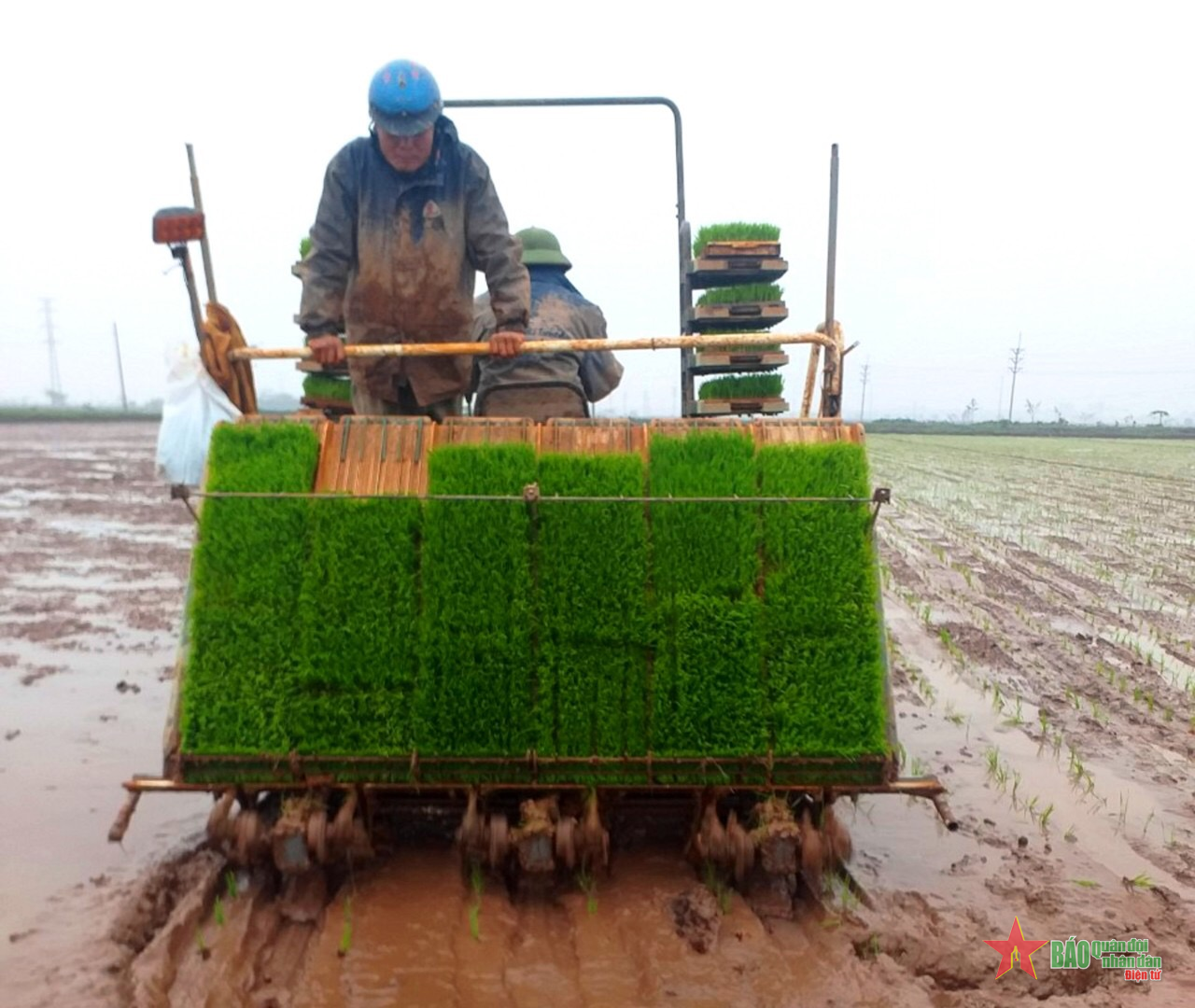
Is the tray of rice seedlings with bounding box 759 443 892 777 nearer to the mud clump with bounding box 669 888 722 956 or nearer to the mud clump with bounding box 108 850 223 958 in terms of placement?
the mud clump with bounding box 669 888 722 956

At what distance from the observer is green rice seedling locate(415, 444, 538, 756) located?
9.61 feet

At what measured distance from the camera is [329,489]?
309 centimetres

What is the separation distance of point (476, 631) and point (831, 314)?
223 centimetres

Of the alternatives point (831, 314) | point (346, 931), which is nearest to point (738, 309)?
point (831, 314)

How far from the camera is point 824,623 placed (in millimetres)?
2984

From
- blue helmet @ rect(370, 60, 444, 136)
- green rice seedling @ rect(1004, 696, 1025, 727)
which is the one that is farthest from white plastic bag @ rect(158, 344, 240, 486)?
green rice seedling @ rect(1004, 696, 1025, 727)

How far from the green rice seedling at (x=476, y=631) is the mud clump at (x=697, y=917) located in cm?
77

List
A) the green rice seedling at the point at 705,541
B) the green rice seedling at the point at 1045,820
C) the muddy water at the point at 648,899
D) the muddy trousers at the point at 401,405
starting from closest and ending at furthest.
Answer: the muddy water at the point at 648,899
the green rice seedling at the point at 705,541
the green rice seedling at the point at 1045,820
the muddy trousers at the point at 401,405

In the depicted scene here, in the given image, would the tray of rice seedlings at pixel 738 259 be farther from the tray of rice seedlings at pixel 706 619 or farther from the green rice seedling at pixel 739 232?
the tray of rice seedlings at pixel 706 619

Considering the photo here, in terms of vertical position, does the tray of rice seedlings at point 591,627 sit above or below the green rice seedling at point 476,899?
above

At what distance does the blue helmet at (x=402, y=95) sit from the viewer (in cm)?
335

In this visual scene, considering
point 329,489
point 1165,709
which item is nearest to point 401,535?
point 329,489

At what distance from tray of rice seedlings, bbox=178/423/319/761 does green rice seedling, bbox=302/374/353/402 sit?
111 inches

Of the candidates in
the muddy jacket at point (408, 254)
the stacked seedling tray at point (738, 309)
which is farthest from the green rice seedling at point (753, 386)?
the muddy jacket at point (408, 254)
